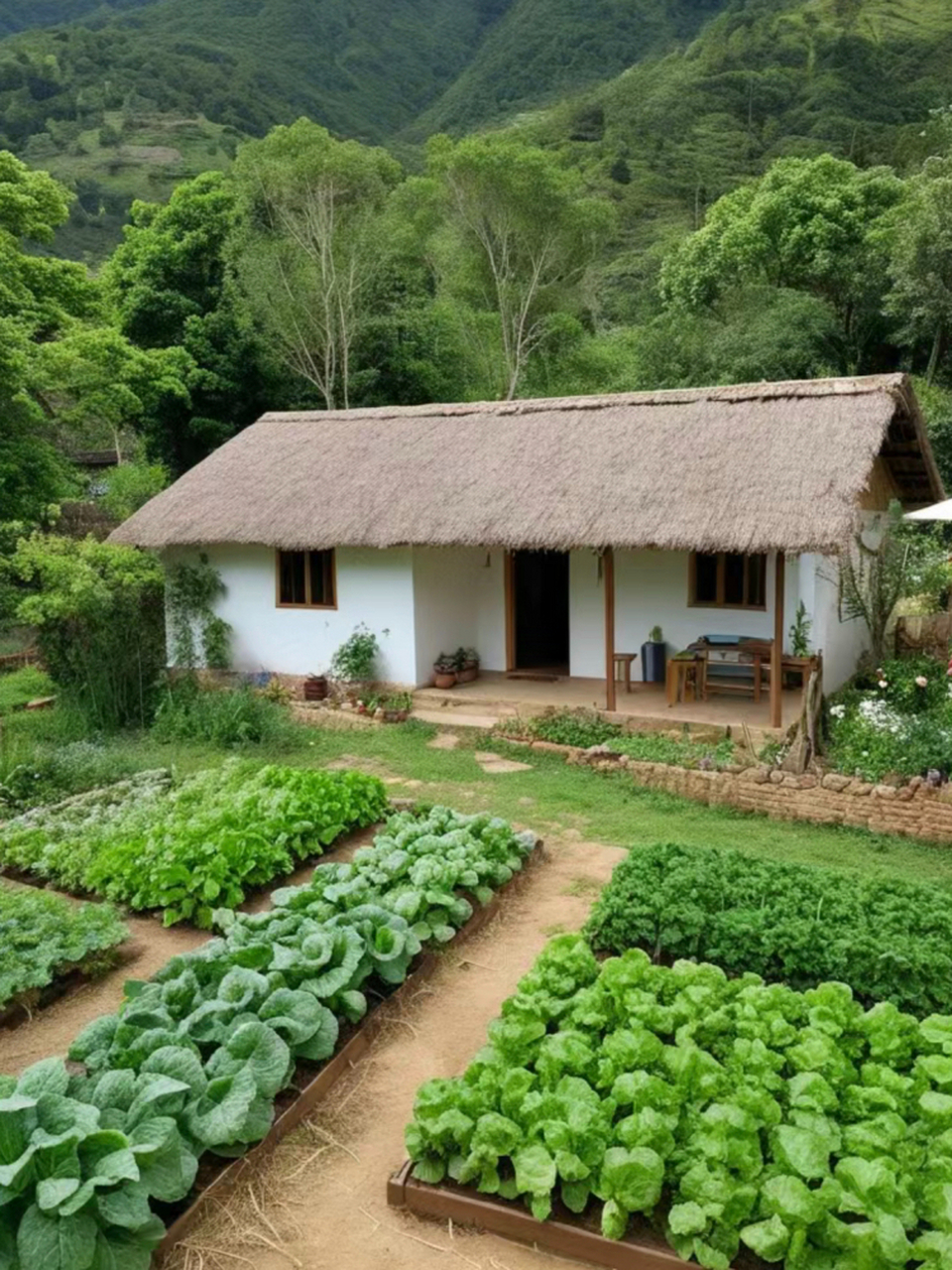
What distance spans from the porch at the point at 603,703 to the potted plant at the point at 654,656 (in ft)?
0.47

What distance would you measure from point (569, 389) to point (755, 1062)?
27.1 meters

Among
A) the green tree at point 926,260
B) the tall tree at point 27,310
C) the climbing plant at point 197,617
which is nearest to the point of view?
the tall tree at point 27,310

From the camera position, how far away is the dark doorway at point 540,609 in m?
14.3

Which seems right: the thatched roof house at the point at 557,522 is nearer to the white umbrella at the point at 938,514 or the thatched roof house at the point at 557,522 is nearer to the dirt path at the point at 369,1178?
the white umbrella at the point at 938,514

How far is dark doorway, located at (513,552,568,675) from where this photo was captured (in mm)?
14258

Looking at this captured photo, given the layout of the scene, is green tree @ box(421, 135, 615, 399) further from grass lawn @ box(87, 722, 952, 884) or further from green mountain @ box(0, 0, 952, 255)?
grass lawn @ box(87, 722, 952, 884)

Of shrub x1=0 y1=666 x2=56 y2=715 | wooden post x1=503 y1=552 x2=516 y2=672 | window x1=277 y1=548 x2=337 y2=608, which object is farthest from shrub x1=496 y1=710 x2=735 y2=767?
shrub x1=0 y1=666 x2=56 y2=715

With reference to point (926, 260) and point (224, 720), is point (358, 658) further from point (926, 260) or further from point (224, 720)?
point (926, 260)

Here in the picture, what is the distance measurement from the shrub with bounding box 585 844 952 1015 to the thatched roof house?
4781 millimetres

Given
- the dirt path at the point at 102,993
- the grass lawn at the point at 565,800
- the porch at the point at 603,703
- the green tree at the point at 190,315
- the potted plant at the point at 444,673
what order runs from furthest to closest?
the green tree at the point at 190,315 < the potted plant at the point at 444,673 < the porch at the point at 603,703 < the grass lawn at the point at 565,800 < the dirt path at the point at 102,993

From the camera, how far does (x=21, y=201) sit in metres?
12.6

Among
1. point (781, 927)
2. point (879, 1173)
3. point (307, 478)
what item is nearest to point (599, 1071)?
point (879, 1173)

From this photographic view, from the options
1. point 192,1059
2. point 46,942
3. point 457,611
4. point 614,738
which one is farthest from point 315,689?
point 192,1059

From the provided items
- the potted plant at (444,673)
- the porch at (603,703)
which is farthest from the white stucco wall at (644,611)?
the potted plant at (444,673)
